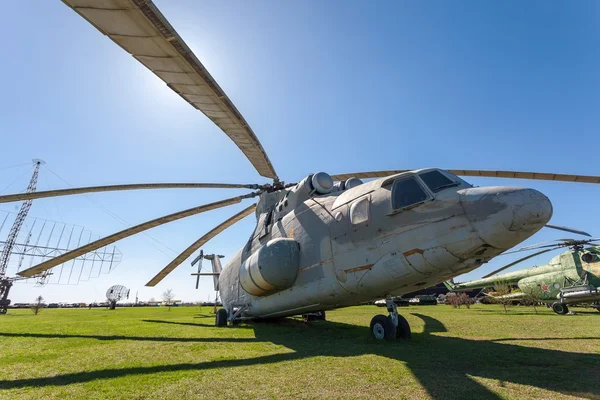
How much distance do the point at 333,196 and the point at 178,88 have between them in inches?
221

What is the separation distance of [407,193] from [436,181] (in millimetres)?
726

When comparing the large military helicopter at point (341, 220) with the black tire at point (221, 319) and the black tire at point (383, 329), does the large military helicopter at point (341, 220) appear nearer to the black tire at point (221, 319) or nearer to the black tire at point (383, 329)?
the black tire at point (383, 329)

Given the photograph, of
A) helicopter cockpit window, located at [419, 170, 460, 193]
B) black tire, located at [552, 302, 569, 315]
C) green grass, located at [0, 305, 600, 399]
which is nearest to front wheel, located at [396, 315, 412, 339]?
green grass, located at [0, 305, 600, 399]

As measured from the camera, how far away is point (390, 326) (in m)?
7.61

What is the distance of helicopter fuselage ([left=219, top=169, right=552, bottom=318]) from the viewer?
5.93 metres

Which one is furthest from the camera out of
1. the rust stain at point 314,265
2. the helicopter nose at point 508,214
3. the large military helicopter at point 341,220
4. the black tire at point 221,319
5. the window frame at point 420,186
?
the black tire at point 221,319

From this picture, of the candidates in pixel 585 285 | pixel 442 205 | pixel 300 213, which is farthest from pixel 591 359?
pixel 585 285

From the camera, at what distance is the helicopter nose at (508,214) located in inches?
221

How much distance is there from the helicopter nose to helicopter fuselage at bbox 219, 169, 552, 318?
2cm

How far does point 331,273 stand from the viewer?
8.35 m

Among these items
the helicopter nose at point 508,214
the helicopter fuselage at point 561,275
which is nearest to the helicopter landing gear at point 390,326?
the helicopter nose at point 508,214

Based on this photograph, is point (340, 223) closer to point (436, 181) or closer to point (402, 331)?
point (436, 181)

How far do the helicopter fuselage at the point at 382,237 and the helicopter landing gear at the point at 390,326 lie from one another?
1.32ft

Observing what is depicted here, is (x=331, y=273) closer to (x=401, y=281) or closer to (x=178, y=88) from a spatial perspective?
(x=401, y=281)
